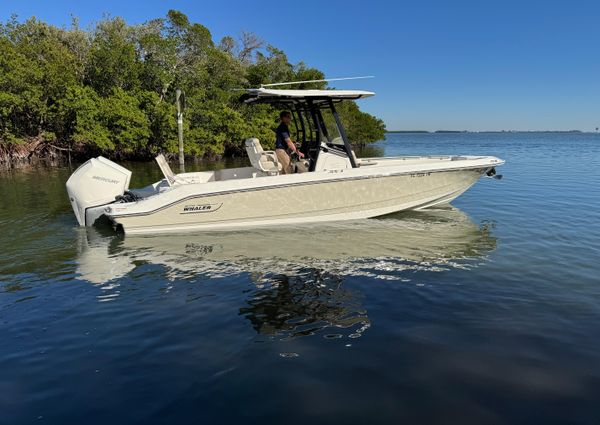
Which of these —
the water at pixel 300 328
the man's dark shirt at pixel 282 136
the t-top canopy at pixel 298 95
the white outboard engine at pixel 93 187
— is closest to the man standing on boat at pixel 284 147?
the man's dark shirt at pixel 282 136

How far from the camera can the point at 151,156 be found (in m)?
31.5

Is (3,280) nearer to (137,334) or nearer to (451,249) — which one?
(137,334)

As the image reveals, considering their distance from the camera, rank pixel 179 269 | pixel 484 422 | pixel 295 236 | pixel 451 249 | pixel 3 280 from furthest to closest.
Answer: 1. pixel 295 236
2. pixel 451 249
3. pixel 179 269
4. pixel 3 280
5. pixel 484 422

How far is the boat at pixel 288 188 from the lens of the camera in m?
8.53

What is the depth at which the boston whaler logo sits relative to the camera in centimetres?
855

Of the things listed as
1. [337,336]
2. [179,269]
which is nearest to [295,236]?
[179,269]

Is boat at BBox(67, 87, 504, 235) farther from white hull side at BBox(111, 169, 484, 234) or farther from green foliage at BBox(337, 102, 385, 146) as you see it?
green foliage at BBox(337, 102, 385, 146)

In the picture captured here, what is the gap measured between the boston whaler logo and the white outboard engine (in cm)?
162

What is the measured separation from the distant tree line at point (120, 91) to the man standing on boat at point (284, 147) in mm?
19785

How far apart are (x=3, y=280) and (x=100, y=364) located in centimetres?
320

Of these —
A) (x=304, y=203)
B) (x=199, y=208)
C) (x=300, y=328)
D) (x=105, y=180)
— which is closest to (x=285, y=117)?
(x=304, y=203)

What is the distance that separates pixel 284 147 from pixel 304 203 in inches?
52.2

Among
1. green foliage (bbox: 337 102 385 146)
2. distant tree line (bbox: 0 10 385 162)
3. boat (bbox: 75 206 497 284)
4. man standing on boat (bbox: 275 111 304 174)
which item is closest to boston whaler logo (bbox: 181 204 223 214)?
boat (bbox: 75 206 497 284)

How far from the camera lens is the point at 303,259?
6973 millimetres
